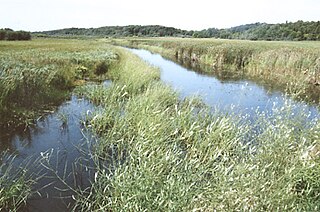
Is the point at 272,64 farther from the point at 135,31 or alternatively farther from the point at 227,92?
the point at 135,31

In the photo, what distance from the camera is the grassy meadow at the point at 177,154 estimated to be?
13.4 feet

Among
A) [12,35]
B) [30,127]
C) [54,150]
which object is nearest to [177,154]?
[54,150]

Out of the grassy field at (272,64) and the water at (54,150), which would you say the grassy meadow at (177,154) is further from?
the grassy field at (272,64)

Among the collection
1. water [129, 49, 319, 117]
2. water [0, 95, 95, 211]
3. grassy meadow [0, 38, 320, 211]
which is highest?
grassy meadow [0, 38, 320, 211]

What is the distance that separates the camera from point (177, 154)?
503 cm

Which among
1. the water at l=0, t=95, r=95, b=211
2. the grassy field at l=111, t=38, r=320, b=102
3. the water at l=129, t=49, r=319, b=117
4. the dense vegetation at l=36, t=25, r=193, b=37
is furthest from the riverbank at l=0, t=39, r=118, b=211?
the dense vegetation at l=36, t=25, r=193, b=37

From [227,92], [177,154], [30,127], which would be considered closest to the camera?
[177,154]

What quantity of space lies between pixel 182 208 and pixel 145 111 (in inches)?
182

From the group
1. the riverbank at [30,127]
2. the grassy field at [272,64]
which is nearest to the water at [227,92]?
the grassy field at [272,64]

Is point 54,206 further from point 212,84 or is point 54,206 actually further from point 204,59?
point 204,59

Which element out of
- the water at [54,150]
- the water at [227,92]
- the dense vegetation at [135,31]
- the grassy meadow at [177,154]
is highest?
the grassy meadow at [177,154]

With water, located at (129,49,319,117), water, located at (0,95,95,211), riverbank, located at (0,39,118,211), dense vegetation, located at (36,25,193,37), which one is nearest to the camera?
riverbank, located at (0,39,118,211)

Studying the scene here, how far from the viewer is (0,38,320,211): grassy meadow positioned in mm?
4090

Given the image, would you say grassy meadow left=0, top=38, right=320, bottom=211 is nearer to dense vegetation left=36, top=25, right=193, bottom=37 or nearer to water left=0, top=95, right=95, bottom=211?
water left=0, top=95, right=95, bottom=211
